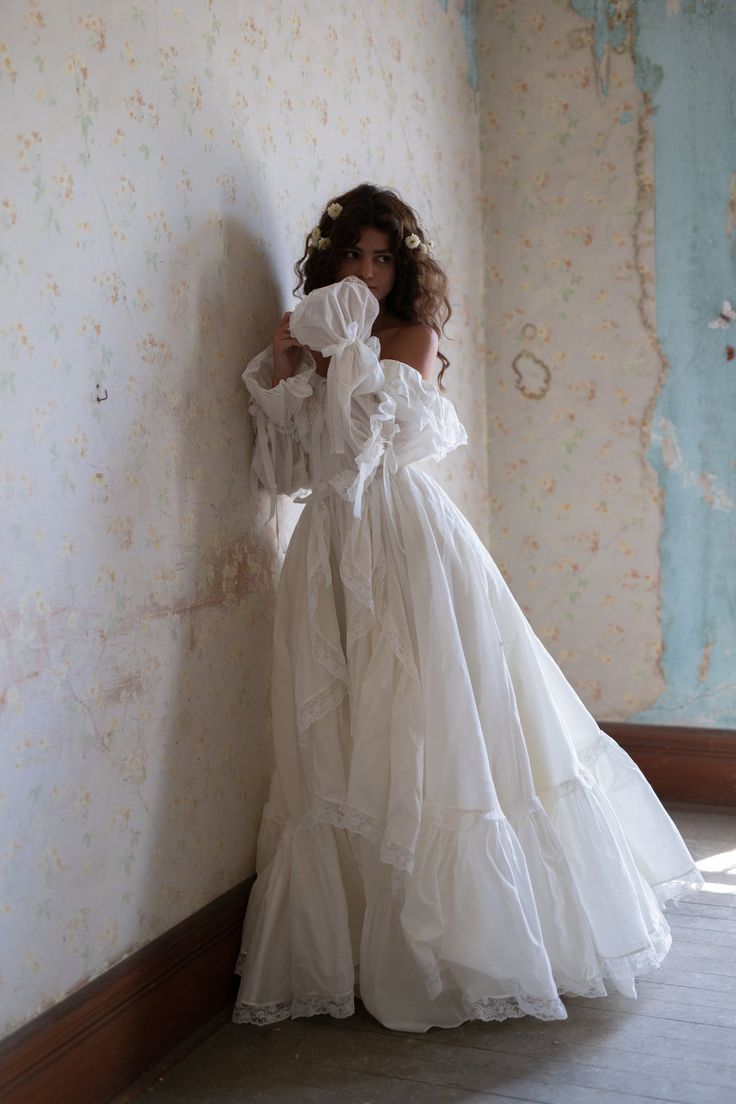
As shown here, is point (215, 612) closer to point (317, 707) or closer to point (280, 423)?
point (317, 707)

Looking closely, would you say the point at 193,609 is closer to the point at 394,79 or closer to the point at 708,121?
the point at 394,79

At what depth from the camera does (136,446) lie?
1926 millimetres

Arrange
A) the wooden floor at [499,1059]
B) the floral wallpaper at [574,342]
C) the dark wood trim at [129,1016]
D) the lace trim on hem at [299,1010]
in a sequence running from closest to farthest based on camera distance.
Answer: the dark wood trim at [129,1016], the wooden floor at [499,1059], the lace trim on hem at [299,1010], the floral wallpaper at [574,342]

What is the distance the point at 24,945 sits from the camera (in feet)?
5.39

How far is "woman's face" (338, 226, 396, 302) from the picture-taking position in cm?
232

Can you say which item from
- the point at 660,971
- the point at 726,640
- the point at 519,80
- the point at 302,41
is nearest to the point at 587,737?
the point at 660,971

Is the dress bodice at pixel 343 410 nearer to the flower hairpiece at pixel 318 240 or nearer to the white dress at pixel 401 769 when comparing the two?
the white dress at pixel 401 769

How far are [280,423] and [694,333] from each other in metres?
1.65

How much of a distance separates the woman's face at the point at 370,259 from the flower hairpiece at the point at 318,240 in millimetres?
43

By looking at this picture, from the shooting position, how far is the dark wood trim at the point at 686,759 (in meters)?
3.37

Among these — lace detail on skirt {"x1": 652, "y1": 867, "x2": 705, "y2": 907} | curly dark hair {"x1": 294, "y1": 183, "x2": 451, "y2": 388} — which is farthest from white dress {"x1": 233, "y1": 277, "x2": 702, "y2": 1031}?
curly dark hair {"x1": 294, "y1": 183, "x2": 451, "y2": 388}

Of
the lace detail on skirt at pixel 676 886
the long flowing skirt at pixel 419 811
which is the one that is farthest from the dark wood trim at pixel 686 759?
the long flowing skirt at pixel 419 811

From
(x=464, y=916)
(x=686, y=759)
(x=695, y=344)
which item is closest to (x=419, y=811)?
(x=464, y=916)

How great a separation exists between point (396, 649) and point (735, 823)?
1.61m
